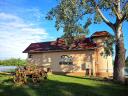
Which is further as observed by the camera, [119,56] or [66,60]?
[66,60]

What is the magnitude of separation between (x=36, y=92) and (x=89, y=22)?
13898 mm

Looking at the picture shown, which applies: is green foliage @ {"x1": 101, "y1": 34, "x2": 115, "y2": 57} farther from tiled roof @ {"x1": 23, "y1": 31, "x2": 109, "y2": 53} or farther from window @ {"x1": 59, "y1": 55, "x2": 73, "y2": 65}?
window @ {"x1": 59, "y1": 55, "x2": 73, "y2": 65}

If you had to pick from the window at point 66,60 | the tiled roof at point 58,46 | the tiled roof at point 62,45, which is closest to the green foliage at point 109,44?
the tiled roof at point 62,45

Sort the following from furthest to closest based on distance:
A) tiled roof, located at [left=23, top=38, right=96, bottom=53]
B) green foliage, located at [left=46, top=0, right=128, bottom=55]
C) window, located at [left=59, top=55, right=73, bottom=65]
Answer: window, located at [left=59, top=55, right=73, bottom=65] → tiled roof, located at [left=23, top=38, right=96, bottom=53] → green foliage, located at [left=46, top=0, right=128, bottom=55]

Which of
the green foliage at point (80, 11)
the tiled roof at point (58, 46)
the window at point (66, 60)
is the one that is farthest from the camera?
the window at point (66, 60)

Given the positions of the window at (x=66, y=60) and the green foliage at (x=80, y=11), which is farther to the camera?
the window at (x=66, y=60)

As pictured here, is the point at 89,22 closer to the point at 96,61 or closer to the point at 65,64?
the point at 96,61

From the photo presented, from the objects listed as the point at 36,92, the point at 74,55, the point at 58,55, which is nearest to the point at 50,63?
the point at 58,55

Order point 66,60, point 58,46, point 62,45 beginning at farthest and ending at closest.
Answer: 1. point 58,46
2. point 62,45
3. point 66,60

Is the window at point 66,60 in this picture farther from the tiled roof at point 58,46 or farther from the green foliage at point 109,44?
the green foliage at point 109,44

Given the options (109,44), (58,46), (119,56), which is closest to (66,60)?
(58,46)

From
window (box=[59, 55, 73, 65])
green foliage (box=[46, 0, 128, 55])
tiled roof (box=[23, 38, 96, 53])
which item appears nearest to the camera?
green foliage (box=[46, 0, 128, 55])

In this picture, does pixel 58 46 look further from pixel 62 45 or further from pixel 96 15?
pixel 96 15

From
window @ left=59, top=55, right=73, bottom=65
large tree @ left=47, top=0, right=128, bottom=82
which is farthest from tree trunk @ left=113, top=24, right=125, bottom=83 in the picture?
window @ left=59, top=55, right=73, bottom=65
